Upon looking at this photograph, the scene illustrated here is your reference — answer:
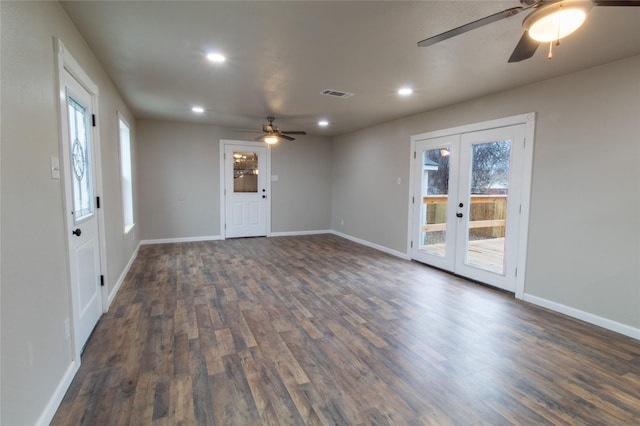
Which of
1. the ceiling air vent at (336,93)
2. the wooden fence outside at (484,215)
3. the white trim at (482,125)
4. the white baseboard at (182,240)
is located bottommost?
the white baseboard at (182,240)

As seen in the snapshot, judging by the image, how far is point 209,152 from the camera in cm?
675

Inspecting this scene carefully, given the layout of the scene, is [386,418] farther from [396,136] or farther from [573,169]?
[396,136]

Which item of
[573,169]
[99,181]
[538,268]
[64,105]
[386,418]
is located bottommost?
[386,418]

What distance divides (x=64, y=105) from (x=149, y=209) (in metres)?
4.58

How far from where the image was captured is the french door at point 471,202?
385cm

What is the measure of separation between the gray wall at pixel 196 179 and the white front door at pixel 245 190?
0.21m

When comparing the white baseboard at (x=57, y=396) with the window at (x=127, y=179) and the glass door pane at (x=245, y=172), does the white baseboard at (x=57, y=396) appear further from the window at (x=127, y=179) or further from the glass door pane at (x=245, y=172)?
the glass door pane at (x=245, y=172)

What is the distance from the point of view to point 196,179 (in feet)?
22.0

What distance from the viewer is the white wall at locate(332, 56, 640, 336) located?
2848mm

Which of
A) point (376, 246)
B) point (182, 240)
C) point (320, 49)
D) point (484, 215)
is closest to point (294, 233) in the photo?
point (376, 246)

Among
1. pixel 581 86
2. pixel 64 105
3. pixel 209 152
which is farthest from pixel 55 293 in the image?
pixel 209 152

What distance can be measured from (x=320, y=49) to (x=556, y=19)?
1799mm

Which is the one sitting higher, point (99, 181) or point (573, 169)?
point (573, 169)

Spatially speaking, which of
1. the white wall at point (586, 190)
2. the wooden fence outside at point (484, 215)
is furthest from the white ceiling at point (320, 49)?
the wooden fence outside at point (484, 215)
